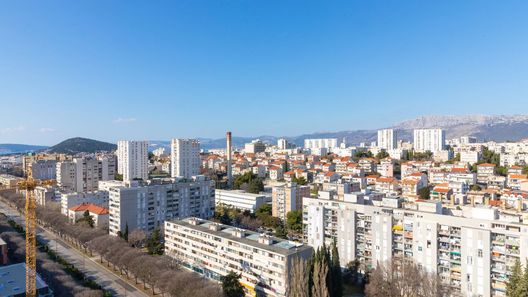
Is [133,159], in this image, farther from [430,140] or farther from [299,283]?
[430,140]

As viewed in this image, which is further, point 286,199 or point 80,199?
point 80,199

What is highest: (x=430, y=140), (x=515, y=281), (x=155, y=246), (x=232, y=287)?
(x=430, y=140)

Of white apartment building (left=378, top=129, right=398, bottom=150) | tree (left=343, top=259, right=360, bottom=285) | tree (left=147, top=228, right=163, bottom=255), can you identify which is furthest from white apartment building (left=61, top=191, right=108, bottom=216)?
white apartment building (left=378, top=129, right=398, bottom=150)

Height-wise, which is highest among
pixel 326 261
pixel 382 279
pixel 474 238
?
pixel 474 238

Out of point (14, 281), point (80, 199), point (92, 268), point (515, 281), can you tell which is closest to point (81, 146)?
point (80, 199)

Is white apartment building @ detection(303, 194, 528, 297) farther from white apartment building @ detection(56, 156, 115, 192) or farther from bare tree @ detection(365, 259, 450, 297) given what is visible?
white apartment building @ detection(56, 156, 115, 192)

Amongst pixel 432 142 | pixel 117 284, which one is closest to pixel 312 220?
pixel 117 284

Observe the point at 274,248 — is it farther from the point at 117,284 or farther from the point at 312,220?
the point at 117,284
